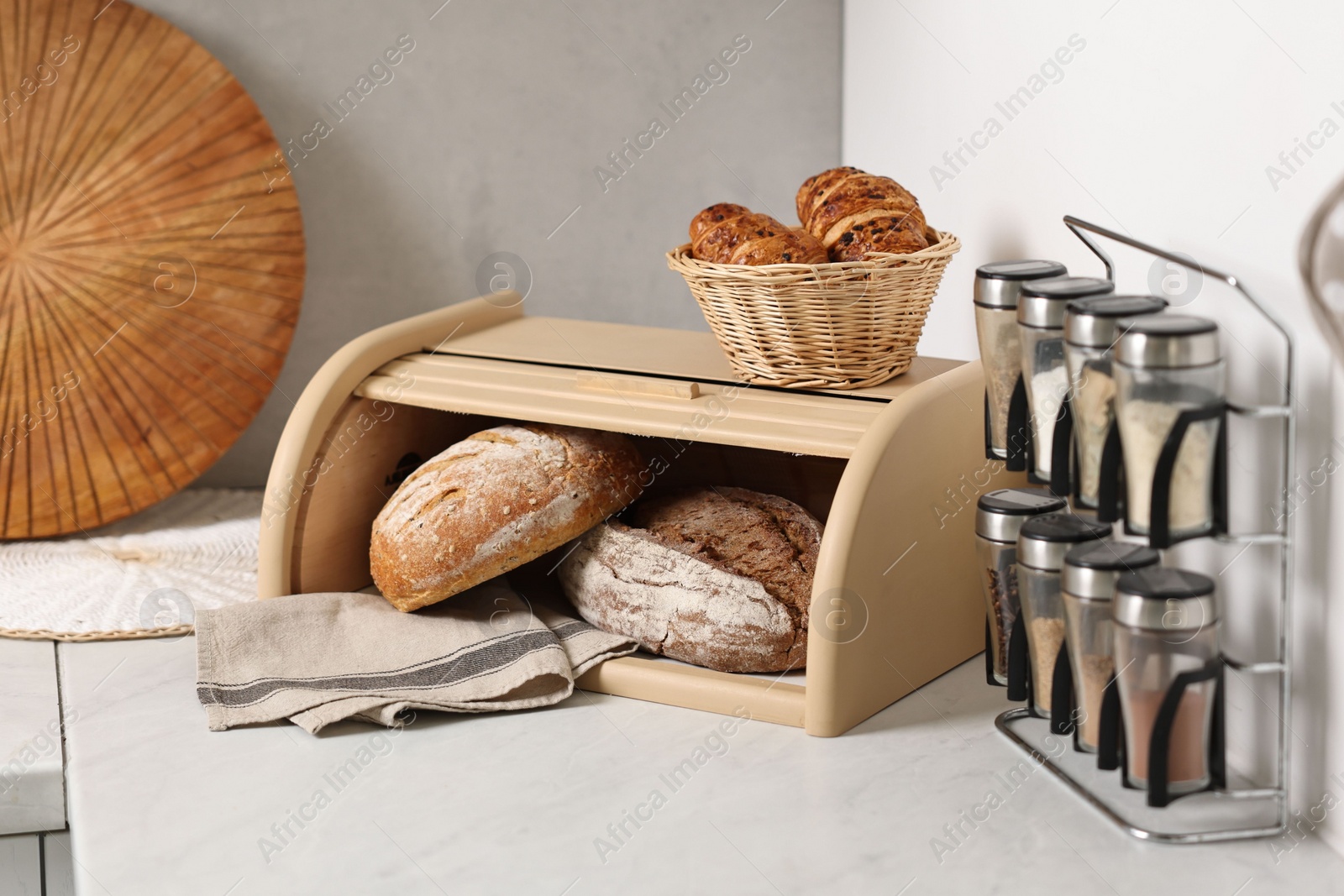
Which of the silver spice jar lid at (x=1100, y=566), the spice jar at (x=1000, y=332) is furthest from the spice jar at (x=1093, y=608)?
the spice jar at (x=1000, y=332)

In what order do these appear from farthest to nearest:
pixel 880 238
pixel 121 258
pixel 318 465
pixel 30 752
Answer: pixel 121 258, pixel 318 465, pixel 880 238, pixel 30 752

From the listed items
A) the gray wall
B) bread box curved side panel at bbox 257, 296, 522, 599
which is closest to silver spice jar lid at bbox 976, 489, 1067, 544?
bread box curved side panel at bbox 257, 296, 522, 599

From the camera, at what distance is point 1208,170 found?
0.84 metres

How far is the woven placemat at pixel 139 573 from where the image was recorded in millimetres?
1214

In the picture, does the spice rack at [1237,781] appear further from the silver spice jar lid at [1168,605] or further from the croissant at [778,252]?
the croissant at [778,252]

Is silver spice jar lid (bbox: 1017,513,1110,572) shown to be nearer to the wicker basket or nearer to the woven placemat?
the wicker basket

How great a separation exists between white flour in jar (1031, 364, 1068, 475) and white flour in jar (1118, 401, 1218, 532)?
90 mm

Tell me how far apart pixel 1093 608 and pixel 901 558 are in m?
0.21

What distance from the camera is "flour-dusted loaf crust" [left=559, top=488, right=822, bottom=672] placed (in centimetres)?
101

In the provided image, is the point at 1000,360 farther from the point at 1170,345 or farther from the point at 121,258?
the point at 121,258

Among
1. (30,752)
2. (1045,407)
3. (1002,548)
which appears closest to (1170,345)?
(1045,407)

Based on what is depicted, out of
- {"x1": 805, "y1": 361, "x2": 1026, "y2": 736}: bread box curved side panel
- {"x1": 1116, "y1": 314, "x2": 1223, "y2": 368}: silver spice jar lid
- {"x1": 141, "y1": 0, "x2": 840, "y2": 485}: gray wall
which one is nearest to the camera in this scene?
{"x1": 1116, "y1": 314, "x2": 1223, "y2": 368}: silver spice jar lid

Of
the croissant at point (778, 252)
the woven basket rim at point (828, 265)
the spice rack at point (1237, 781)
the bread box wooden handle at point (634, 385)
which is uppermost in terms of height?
the croissant at point (778, 252)

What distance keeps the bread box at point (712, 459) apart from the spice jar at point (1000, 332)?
0.25ft
